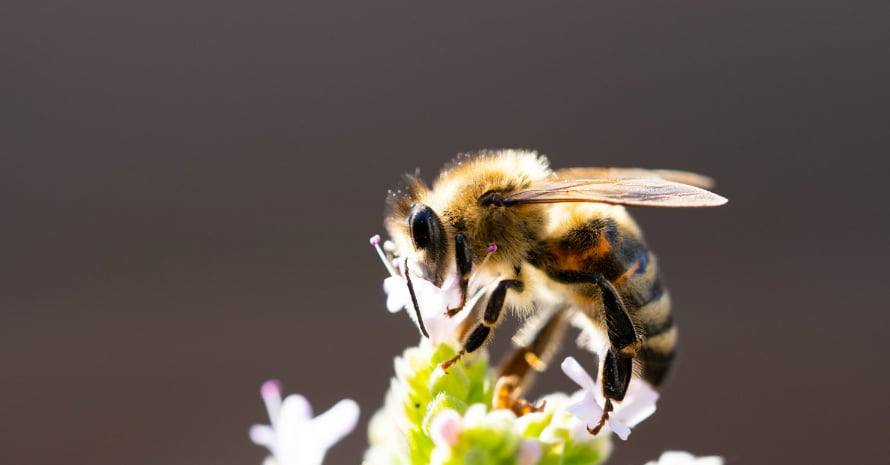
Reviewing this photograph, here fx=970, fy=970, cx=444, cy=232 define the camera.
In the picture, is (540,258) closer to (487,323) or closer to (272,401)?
(487,323)

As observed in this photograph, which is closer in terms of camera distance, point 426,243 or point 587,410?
point 587,410

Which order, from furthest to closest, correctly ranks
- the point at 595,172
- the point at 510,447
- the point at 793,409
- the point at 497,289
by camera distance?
the point at 793,409, the point at 595,172, the point at 497,289, the point at 510,447

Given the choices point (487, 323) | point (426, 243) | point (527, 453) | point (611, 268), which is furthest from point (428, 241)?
point (527, 453)

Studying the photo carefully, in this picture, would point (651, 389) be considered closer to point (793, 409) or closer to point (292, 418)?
point (292, 418)

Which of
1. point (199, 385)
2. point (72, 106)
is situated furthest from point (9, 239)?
point (199, 385)

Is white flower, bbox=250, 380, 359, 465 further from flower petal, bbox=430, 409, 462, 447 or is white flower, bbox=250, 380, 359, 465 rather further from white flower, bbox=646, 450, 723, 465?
white flower, bbox=646, 450, 723, 465
